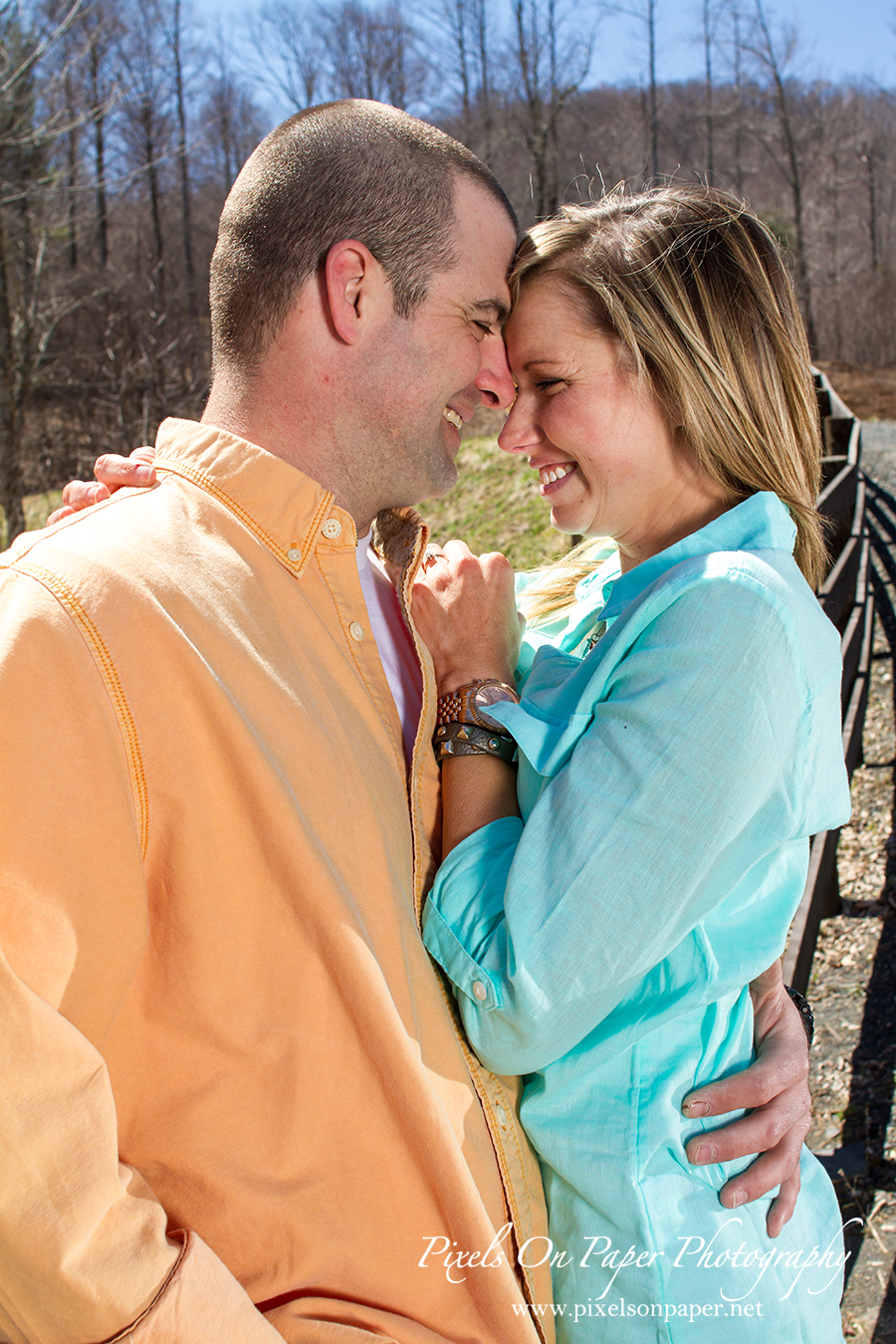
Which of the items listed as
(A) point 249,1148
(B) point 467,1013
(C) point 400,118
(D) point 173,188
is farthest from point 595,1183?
(D) point 173,188

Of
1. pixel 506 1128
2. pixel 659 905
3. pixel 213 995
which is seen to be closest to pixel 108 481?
pixel 213 995

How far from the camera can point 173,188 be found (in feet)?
120

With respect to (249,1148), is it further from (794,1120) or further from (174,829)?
(794,1120)

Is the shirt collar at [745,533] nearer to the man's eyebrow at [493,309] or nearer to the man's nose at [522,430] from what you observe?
the man's nose at [522,430]

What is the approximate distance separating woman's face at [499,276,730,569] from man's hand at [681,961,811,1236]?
1.02 meters

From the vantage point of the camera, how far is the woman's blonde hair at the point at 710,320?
1926mm

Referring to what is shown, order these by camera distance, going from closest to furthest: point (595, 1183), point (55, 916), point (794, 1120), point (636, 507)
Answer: point (55, 916) → point (595, 1183) → point (794, 1120) → point (636, 507)

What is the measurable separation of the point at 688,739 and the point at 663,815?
0.12m

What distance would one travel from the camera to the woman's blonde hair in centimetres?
193

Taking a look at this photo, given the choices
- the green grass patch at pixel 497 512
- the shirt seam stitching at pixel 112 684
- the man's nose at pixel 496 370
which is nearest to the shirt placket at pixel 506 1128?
the shirt seam stitching at pixel 112 684

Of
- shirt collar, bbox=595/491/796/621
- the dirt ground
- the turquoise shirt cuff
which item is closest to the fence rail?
shirt collar, bbox=595/491/796/621

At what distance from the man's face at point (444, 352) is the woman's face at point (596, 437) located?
80 mm

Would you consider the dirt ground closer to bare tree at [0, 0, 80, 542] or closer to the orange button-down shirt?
bare tree at [0, 0, 80, 542]

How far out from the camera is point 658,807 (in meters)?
1.55
